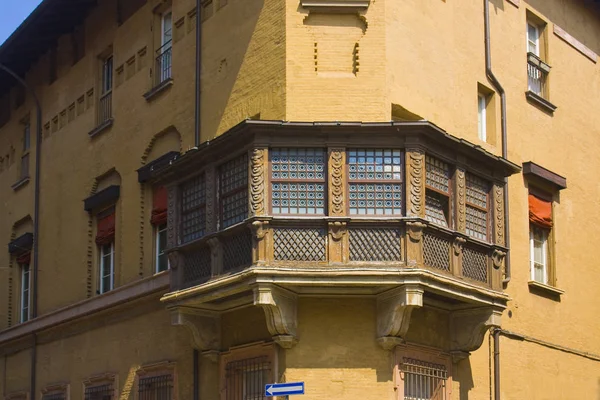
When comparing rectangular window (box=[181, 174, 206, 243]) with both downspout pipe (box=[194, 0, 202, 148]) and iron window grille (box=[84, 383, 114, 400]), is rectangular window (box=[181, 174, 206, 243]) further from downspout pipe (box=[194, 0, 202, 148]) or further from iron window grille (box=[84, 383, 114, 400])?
iron window grille (box=[84, 383, 114, 400])

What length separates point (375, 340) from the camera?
60.1ft

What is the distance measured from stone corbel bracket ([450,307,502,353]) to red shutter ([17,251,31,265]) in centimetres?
1371

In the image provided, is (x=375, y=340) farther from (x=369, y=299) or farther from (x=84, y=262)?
(x=84, y=262)

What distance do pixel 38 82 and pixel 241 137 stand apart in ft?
44.4

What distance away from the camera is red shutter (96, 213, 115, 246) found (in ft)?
82.0

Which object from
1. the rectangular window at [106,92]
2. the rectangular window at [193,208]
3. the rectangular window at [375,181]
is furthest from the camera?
the rectangular window at [106,92]

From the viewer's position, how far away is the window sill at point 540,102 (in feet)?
75.9

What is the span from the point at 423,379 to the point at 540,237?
551 cm

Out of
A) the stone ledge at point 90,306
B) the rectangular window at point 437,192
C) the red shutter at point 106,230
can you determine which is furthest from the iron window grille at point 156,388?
the rectangular window at point 437,192

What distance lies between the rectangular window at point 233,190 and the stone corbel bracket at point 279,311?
1.36 m

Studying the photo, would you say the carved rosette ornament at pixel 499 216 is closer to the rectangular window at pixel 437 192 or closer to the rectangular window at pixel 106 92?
the rectangular window at pixel 437 192

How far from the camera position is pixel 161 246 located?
76.4 feet

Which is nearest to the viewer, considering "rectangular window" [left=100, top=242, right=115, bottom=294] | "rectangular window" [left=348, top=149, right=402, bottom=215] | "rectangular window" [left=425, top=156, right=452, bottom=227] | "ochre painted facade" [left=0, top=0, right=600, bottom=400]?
"rectangular window" [left=348, top=149, right=402, bottom=215]

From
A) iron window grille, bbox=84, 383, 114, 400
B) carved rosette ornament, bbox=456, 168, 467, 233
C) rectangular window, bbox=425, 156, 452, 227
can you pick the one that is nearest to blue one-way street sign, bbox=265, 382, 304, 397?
rectangular window, bbox=425, 156, 452, 227
